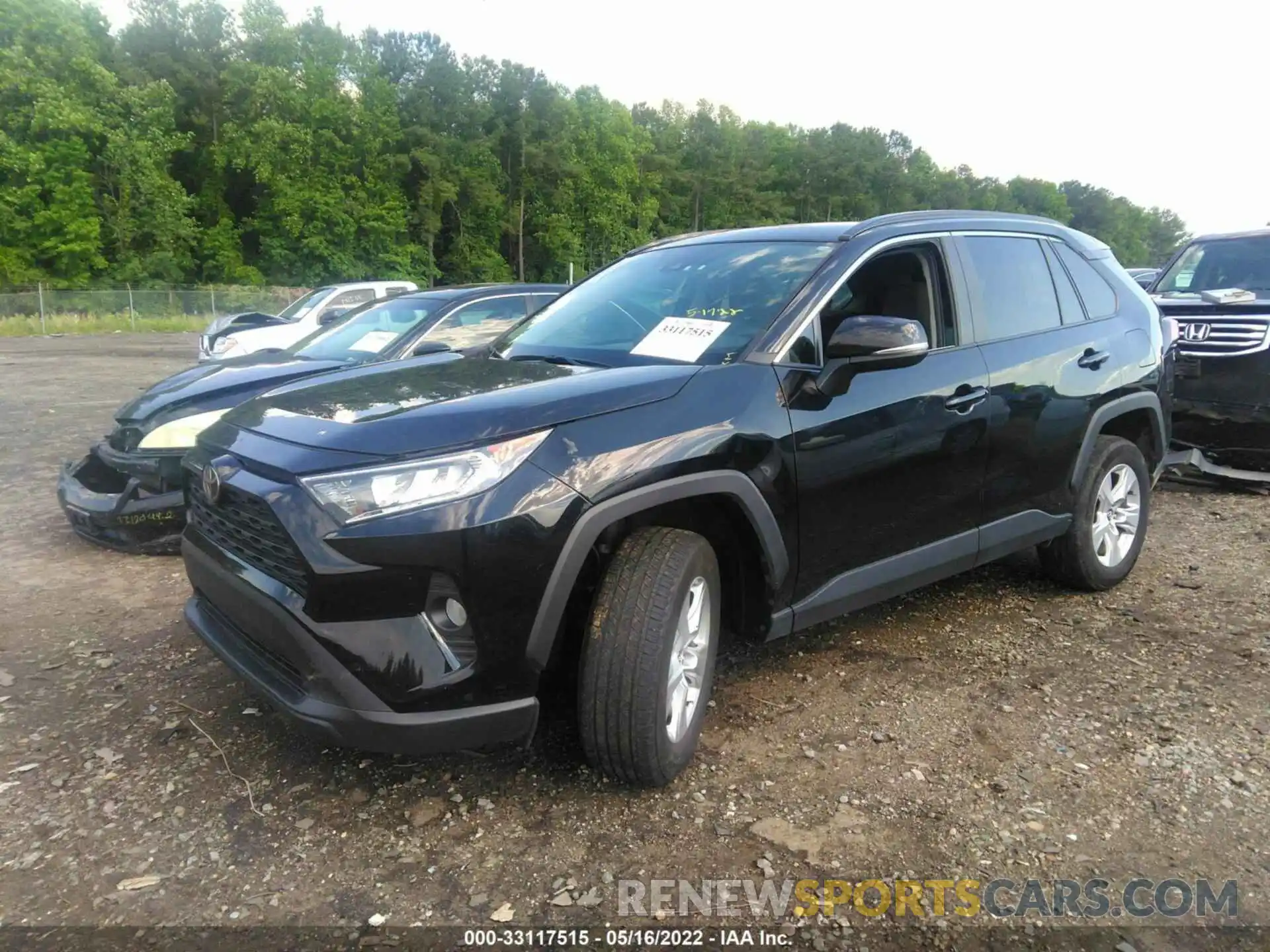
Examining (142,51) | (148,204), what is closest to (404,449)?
Answer: (148,204)

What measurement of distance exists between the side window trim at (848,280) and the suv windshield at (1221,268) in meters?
4.85

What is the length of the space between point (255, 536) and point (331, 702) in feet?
1.86

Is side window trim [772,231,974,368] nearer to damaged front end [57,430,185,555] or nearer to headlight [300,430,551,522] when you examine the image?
headlight [300,430,551,522]

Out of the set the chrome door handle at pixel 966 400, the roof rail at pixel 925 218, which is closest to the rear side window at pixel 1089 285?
the roof rail at pixel 925 218

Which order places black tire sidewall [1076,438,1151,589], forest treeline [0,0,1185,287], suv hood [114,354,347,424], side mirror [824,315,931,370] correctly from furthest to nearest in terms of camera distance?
forest treeline [0,0,1185,287] → suv hood [114,354,347,424] → black tire sidewall [1076,438,1151,589] → side mirror [824,315,931,370]

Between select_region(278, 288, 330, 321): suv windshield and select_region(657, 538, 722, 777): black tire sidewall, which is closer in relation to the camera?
select_region(657, 538, 722, 777): black tire sidewall

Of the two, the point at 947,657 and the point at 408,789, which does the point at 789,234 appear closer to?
the point at 947,657

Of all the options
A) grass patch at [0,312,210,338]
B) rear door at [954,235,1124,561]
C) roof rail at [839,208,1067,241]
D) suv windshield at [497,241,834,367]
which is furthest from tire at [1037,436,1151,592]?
grass patch at [0,312,210,338]

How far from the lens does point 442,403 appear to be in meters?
2.58

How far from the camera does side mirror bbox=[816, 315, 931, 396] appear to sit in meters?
2.88

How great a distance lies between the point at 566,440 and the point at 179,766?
1.74 meters

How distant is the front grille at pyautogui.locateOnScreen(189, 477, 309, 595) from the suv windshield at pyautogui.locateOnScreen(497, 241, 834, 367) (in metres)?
1.26

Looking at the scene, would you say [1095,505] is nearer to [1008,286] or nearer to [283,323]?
[1008,286]

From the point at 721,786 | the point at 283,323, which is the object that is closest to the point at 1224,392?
the point at 721,786
